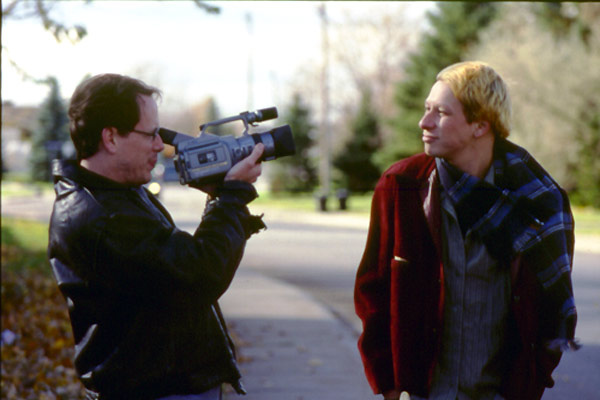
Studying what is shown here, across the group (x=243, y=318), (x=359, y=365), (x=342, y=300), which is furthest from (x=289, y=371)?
(x=342, y=300)

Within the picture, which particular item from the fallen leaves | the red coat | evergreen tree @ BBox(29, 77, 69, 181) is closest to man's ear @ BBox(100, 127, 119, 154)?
the red coat

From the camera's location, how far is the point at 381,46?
52812 mm

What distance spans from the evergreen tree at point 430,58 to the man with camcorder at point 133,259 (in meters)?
33.0

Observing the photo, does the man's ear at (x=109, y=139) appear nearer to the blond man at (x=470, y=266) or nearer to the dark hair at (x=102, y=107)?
the dark hair at (x=102, y=107)

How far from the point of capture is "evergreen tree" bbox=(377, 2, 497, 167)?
35.4 meters

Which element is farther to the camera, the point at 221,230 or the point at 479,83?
the point at 479,83

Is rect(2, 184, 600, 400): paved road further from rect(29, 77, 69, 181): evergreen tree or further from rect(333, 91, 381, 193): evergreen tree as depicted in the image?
rect(29, 77, 69, 181): evergreen tree

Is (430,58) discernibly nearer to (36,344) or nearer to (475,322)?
(36,344)

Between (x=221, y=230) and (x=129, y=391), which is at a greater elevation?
(x=221, y=230)

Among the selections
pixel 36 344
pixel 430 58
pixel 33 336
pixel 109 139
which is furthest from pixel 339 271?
pixel 430 58

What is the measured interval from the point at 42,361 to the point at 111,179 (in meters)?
4.44

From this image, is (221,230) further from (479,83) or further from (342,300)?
(342,300)

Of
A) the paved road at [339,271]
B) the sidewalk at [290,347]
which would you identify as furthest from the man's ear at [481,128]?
the paved road at [339,271]

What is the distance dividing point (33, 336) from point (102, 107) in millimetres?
5539
